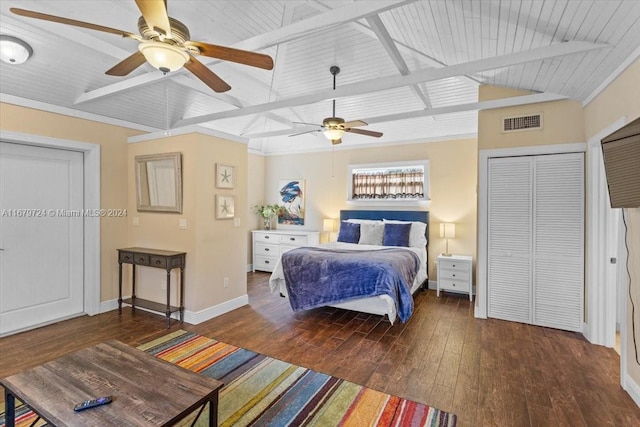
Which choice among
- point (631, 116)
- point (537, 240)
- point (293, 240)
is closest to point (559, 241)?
point (537, 240)

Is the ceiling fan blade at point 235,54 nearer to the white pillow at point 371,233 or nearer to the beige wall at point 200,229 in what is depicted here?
the beige wall at point 200,229

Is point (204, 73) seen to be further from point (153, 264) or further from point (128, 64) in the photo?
point (153, 264)

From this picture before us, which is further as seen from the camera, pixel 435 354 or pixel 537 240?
pixel 537 240

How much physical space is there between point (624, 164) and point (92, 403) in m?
3.48

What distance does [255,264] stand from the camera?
675 cm

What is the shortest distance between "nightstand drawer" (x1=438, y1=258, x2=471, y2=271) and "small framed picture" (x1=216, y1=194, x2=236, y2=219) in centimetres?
329

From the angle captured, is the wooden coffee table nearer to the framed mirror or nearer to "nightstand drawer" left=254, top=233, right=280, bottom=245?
the framed mirror

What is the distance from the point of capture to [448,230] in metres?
5.15

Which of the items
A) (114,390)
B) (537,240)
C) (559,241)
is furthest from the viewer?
(537,240)

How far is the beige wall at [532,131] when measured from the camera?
353 cm

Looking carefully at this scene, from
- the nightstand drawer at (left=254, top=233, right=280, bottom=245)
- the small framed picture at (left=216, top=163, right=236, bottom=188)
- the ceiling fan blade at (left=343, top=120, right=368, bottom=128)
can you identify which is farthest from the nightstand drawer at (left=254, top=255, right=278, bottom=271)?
the ceiling fan blade at (left=343, top=120, right=368, bottom=128)

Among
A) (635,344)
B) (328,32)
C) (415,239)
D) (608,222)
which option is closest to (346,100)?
(328,32)

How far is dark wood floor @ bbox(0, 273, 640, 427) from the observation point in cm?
225

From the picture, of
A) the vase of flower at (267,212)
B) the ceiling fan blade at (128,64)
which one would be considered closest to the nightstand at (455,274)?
the vase of flower at (267,212)
